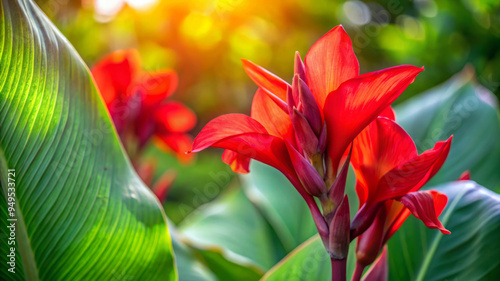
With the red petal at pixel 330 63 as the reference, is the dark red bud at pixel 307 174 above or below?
below

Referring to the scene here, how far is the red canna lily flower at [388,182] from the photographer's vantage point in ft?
1.32

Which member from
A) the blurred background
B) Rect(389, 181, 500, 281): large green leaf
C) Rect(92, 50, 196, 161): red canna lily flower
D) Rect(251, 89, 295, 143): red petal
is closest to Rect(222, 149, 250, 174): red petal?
Rect(251, 89, 295, 143): red petal

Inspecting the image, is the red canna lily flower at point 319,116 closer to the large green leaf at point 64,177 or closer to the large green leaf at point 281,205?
the large green leaf at point 64,177

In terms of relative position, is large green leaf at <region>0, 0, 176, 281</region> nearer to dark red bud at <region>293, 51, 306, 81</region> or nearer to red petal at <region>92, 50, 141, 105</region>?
dark red bud at <region>293, 51, 306, 81</region>

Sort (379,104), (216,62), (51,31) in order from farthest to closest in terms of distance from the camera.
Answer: (216,62)
(51,31)
(379,104)

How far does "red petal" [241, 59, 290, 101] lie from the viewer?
0.45 m

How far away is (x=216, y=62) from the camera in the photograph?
112 inches

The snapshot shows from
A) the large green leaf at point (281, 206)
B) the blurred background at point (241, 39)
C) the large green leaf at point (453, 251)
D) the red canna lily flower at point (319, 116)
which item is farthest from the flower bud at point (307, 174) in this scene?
the blurred background at point (241, 39)

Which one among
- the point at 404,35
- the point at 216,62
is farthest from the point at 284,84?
the point at 216,62

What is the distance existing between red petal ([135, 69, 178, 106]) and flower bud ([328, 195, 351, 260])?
658 mm

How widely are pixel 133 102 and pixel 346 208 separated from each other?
64 centimetres

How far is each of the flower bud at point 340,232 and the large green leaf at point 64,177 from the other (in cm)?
24

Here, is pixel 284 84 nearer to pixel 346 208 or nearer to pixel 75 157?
pixel 346 208

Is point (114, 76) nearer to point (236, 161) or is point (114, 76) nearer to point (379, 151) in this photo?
point (236, 161)
